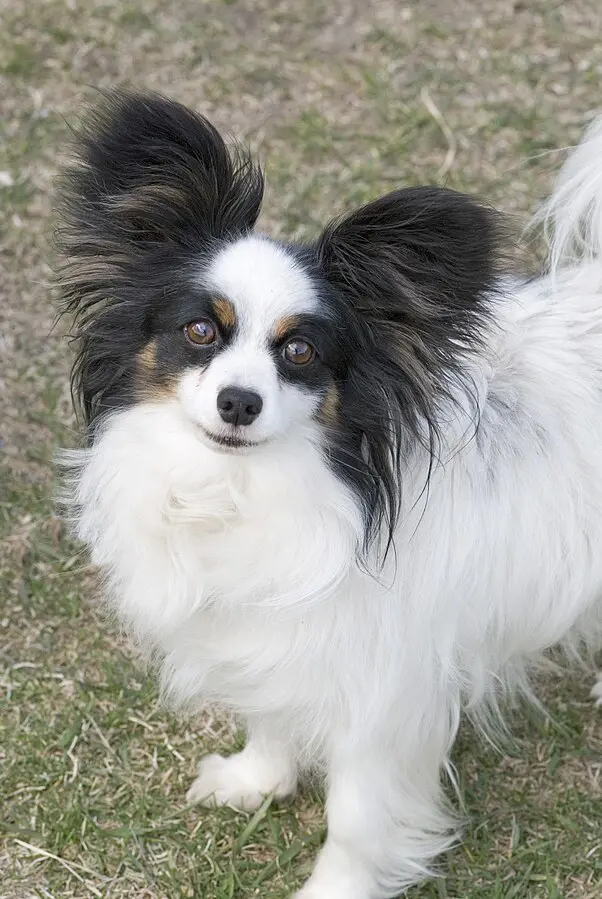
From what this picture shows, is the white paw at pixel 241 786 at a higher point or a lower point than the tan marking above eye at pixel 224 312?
lower

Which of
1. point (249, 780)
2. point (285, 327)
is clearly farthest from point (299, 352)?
point (249, 780)

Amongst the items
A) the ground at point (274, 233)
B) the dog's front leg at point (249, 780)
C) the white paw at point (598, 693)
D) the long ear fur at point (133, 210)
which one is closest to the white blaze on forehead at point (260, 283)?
the long ear fur at point (133, 210)

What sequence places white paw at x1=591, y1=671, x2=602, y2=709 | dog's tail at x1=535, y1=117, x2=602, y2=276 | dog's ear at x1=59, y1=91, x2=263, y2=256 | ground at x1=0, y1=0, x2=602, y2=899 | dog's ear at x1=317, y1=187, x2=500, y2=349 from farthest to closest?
1. white paw at x1=591, y1=671, x2=602, y2=709
2. ground at x1=0, y1=0, x2=602, y2=899
3. dog's tail at x1=535, y1=117, x2=602, y2=276
4. dog's ear at x1=59, y1=91, x2=263, y2=256
5. dog's ear at x1=317, y1=187, x2=500, y2=349

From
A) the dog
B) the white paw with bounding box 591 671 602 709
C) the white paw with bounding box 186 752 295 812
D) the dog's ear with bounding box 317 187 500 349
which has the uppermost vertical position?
the dog's ear with bounding box 317 187 500 349

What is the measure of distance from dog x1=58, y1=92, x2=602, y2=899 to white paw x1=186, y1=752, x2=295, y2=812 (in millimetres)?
397

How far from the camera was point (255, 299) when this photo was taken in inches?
82.8

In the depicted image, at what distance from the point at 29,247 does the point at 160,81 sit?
1056 millimetres

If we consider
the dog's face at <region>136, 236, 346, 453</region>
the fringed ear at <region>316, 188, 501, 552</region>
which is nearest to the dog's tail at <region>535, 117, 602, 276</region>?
the fringed ear at <region>316, 188, 501, 552</region>

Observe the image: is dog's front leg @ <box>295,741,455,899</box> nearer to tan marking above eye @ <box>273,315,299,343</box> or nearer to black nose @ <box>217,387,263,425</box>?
black nose @ <box>217,387,263,425</box>

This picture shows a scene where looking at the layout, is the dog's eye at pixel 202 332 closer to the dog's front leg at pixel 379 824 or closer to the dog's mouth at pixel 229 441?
the dog's mouth at pixel 229 441

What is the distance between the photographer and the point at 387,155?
4594 mm

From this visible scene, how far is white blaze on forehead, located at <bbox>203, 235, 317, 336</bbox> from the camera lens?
6.89 feet

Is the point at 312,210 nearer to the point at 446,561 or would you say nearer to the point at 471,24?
the point at 471,24

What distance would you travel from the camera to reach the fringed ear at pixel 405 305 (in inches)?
81.1
